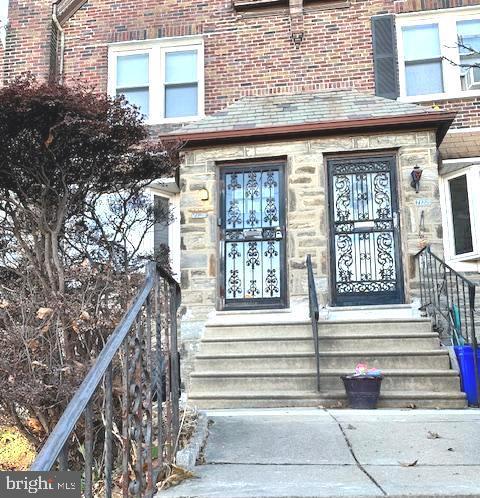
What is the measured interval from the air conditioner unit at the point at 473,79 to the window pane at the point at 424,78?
434mm

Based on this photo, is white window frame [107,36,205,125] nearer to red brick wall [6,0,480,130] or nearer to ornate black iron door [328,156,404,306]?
red brick wall [6,0,480,130]

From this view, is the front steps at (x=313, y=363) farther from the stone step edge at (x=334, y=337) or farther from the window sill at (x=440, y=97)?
the window sill at (x=440, y=97)

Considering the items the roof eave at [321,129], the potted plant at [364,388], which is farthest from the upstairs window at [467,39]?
the potted plant at [364,388]

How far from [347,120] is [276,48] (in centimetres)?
305

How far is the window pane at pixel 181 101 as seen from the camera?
33.4ft

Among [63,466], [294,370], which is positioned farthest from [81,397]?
[294,370]

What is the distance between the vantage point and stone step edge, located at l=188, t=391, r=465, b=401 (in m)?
5.42

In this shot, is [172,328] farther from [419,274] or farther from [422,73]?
[422,73]

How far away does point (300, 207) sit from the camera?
757cm

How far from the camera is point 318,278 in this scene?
24.3 feet

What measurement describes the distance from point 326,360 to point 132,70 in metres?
7.02

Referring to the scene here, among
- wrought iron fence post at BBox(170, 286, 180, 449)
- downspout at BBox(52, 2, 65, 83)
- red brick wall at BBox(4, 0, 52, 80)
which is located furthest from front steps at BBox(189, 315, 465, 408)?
red brick wall at BBox(4, 0, 52, 80)

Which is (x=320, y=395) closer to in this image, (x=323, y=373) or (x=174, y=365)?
(x=323, y=373)

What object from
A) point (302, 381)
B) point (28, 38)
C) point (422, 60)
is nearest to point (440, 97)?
point (422, 60)
